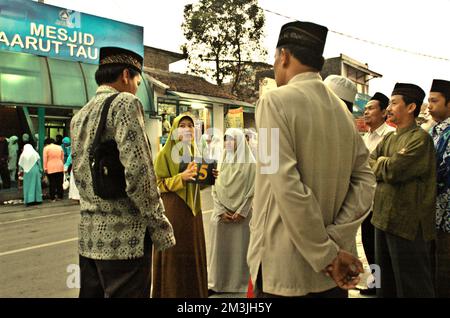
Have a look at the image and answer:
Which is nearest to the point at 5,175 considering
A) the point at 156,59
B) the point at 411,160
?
the point at 156,59

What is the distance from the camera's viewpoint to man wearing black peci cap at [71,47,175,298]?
193cm

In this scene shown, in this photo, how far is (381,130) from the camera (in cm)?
399

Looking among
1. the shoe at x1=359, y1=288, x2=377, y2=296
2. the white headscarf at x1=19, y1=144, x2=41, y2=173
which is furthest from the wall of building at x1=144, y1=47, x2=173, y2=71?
the shoe at x1=359, y1=288, x2=377, y2=296

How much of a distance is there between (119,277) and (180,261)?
138cm

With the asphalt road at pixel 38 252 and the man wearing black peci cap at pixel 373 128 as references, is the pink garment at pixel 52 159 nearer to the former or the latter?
the asphalt road at pixel 38 252

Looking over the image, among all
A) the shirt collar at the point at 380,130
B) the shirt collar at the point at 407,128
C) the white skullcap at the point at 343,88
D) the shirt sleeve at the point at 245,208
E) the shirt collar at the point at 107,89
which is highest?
the white skullcap at the point at 343,88

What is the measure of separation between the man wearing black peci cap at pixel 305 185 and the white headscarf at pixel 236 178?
7.81ft

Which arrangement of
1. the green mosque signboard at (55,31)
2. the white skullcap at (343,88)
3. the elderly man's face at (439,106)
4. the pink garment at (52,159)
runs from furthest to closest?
the green mosque signboard at (55,31)
the pink garment at (52,159)
the elderly man's face at (439,106)
the white skullcap at (343,88)

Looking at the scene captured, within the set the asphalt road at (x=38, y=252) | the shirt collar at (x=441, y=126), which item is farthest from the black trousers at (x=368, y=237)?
the asphalt road at (x=38, y=252)

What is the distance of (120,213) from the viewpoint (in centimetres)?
200

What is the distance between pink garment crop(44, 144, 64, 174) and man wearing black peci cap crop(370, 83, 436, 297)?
382 inches

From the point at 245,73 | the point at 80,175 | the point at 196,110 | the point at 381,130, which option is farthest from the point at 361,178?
the point at 245,73

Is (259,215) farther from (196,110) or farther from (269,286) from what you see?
(196,110)

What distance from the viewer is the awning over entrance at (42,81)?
11695 millimetres
